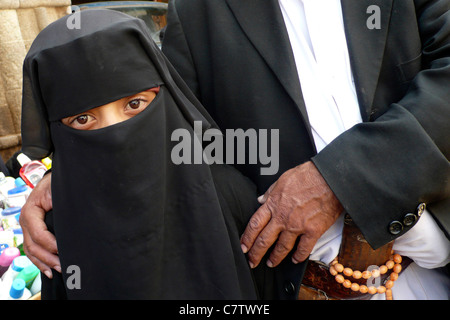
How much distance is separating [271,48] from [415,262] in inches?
35.5

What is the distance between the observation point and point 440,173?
1.12m

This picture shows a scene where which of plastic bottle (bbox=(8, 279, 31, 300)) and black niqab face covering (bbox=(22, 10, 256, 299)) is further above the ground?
black niqab face covering (bbox=(22, 10, 256, 299))

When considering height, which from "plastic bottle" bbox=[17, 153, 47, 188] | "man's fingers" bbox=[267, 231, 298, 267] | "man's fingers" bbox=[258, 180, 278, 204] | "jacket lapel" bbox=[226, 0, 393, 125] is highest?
"jacket lapel" bbox=[226, 0, 393, 125]

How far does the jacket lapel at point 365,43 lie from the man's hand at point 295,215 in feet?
1.06

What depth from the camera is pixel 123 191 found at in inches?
44.0

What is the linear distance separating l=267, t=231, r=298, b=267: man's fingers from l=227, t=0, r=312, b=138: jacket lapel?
373 mm

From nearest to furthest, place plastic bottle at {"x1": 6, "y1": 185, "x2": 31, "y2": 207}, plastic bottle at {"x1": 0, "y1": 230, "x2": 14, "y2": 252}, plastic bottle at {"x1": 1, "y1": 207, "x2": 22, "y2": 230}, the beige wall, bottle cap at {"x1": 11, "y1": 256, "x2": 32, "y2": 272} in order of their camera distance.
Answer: bottle cap at {"x1": 11, "y1": 256, "x2": 32, "y2": 272} → plastic bottle at {"x1": 0, "y1": 230, "x2": 14, "y2": 252} → plastic bottle at {"x1": 1, "y1": 207, "x2": 22, "y2": 230} → plastic bottle at {"x1": 6, "y1": 185, "x2": 31, "y2": 207} → the beige wall

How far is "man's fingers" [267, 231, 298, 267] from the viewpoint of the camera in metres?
1.20

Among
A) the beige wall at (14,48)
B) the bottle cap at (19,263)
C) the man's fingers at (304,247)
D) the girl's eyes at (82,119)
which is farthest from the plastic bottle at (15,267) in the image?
the beige wall at (14,48)

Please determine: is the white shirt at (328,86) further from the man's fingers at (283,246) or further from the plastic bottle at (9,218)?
the plastic bottle at (9,218)

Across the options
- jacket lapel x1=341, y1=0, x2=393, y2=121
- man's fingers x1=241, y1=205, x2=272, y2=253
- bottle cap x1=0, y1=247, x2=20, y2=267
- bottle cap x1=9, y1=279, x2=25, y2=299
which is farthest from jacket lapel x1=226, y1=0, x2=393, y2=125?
bottle cap x1=0, y1=247, x2=20, y2=267

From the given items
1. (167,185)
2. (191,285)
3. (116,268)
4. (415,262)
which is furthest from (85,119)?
(415,262)

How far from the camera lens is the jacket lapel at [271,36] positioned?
4.25ft

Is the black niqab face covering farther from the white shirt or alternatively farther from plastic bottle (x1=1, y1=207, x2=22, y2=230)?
plastic bottle (x1=1, y1=207, x2=22, y2=230)
